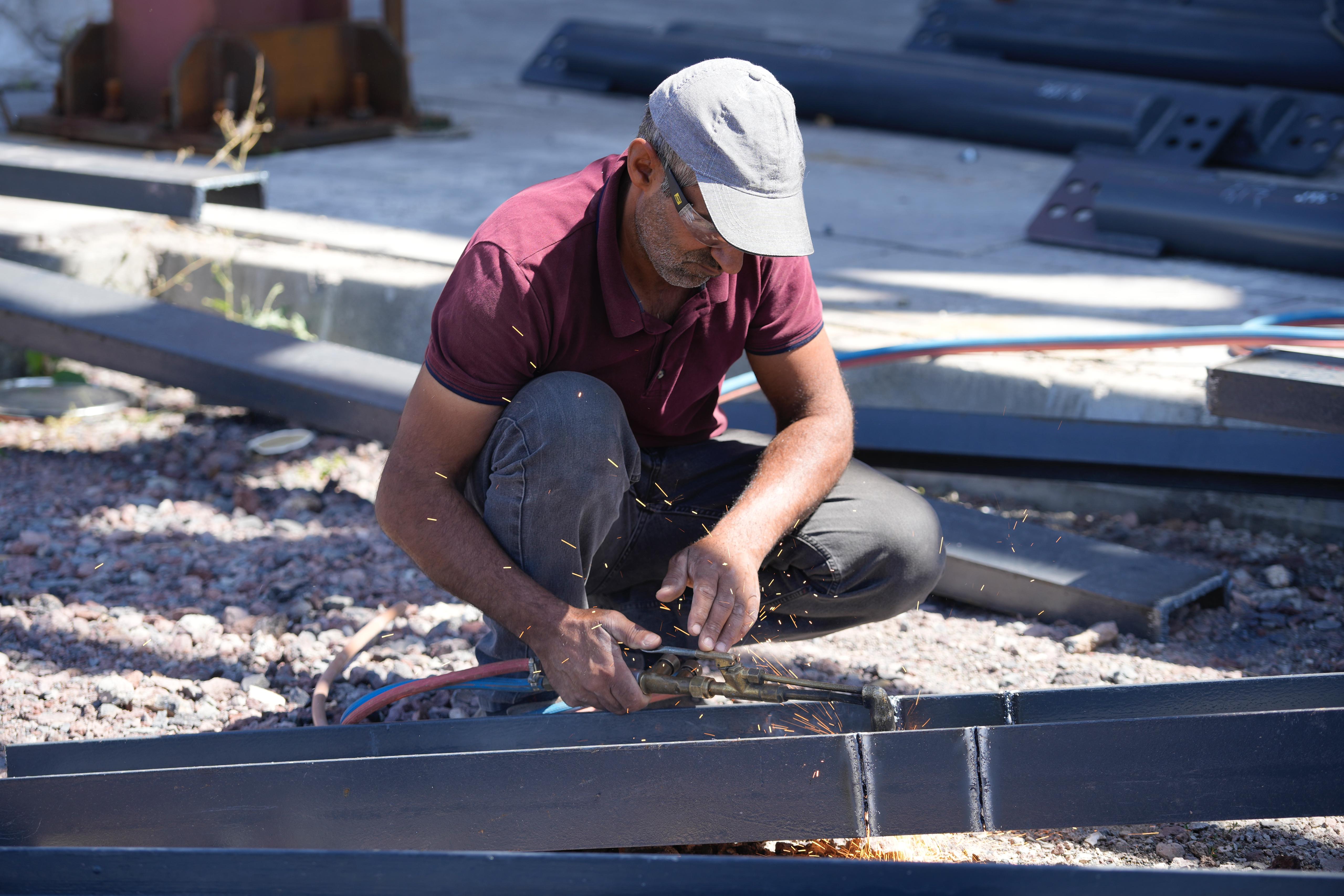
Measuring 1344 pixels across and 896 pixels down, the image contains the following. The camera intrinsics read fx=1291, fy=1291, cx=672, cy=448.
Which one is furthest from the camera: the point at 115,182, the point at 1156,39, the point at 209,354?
the point at 1156,39

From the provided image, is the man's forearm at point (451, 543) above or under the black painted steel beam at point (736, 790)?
above

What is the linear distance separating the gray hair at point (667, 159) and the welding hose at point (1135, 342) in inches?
27.6

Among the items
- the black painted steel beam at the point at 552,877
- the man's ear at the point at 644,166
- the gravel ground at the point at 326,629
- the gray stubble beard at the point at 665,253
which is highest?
the man's ear at the point at 644,166

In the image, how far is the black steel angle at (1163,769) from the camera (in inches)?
71.4

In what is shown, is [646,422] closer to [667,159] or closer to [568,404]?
[568,404]

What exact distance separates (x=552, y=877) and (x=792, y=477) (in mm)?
923

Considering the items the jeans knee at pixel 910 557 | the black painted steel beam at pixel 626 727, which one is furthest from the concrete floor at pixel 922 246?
the black painted steel beam at pixel 626 727

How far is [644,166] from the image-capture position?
2.09m

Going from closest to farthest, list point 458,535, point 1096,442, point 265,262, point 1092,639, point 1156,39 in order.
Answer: point 458,535 < point 1092,639 < point 1096,442 < point 265,262 < point 1156,39

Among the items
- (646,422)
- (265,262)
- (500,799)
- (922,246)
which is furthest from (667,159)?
(922,246)

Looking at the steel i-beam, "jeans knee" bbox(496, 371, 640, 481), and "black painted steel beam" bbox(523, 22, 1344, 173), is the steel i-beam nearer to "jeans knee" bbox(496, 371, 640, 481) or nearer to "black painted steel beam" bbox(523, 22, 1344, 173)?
"jeans knee" bbox(496, 371, 640, 481)

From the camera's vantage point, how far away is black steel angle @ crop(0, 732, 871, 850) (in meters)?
1.86

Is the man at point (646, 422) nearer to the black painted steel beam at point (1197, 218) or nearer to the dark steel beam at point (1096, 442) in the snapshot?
the dark steel beam at point (1096, 442)

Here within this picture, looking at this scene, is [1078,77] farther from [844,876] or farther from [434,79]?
[844,876]
